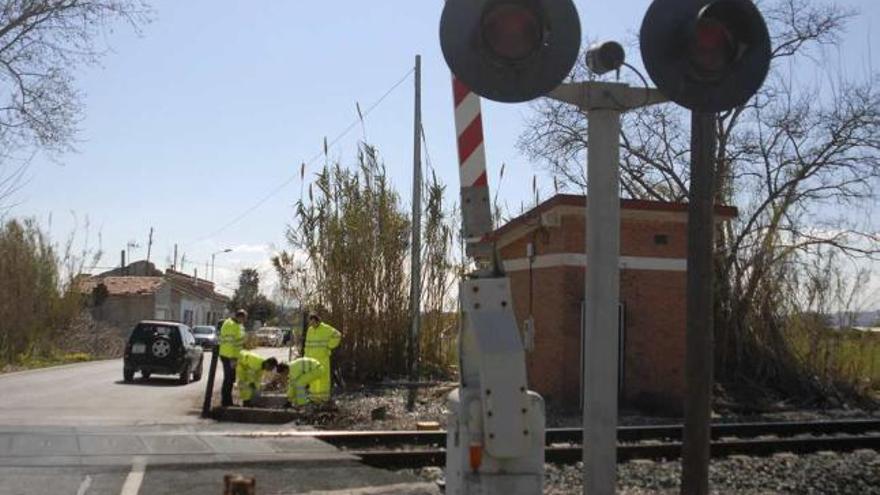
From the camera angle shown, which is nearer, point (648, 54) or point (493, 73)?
point (493, 73)

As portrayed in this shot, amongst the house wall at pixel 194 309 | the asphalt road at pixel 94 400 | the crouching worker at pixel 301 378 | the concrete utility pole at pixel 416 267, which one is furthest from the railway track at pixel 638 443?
the house wall at pixel 194 309

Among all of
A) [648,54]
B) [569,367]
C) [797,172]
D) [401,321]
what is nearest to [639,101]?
[648,54]

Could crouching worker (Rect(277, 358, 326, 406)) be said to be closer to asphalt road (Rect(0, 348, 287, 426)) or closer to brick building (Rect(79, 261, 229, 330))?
asphalt road (Rect(0, 348, 287, 426))

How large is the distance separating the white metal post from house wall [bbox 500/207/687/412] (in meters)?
11.0

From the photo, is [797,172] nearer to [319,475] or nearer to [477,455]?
[319,475]

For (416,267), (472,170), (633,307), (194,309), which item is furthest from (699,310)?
(194,309)

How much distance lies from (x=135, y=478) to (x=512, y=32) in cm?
580

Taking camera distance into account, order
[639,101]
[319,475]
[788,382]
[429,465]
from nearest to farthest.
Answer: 1. [639,101]
2. [319,475]
3. [429,465]
4. [788,382]

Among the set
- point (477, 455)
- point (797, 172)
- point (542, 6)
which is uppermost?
point (797, 172)

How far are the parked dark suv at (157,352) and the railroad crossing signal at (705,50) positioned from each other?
861 inches

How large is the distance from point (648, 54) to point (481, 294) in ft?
6.15

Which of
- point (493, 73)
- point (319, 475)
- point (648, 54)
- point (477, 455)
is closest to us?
point (477, 455)

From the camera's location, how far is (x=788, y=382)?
20781 mm

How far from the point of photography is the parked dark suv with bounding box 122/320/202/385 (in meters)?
25.4
